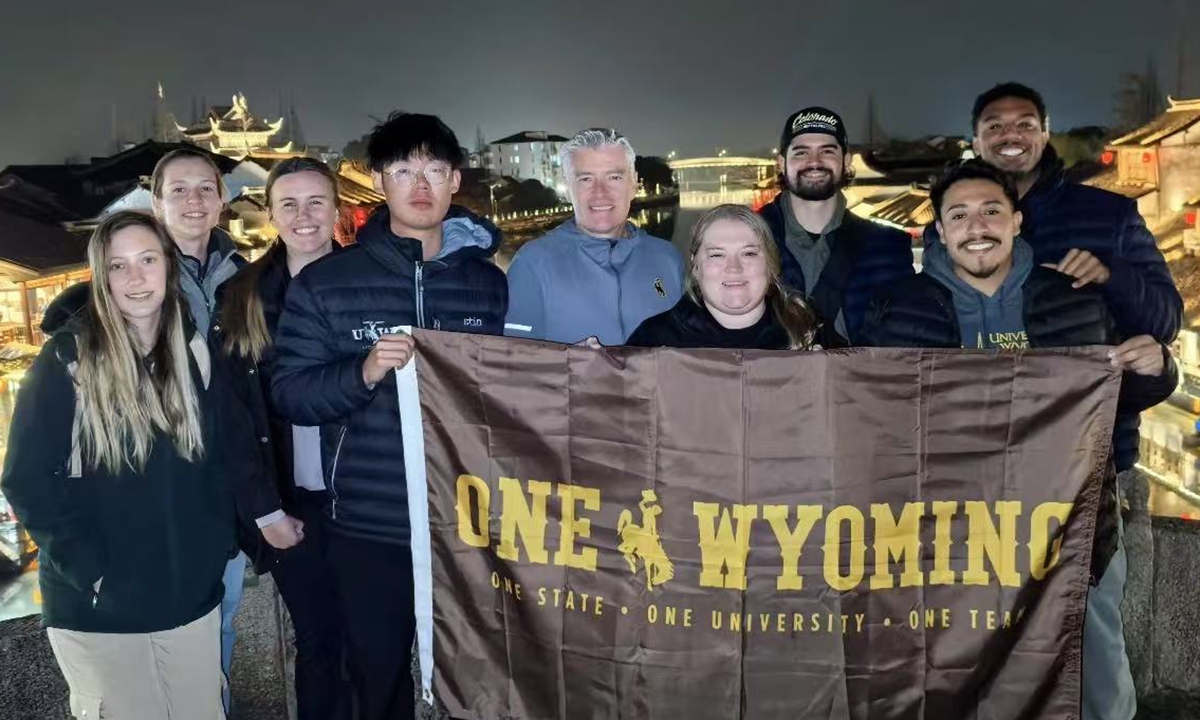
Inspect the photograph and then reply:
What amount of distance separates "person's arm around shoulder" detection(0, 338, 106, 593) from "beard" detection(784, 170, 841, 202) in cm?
253

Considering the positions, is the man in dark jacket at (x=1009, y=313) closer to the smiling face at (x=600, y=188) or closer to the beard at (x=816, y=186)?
Answer: the beard at (x=816, y=186)

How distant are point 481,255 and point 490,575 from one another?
38.8 inches

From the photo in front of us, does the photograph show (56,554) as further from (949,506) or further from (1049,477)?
(1049,477)

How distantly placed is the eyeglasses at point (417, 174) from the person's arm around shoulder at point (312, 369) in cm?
40

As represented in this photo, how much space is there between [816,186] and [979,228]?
845 mm

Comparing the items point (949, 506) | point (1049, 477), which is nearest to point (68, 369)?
point (949, 506)

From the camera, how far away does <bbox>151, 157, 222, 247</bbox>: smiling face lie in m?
3.03

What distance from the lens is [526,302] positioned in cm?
290

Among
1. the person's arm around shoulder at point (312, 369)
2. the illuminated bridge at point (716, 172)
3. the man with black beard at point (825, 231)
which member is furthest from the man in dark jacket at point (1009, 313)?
the illuminated bridge at point (716, 172)

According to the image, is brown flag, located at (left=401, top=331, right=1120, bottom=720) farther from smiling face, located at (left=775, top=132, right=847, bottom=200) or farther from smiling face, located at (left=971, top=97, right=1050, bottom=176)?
smiling face, located at (left=775, top=132, right=847, bottom=200)

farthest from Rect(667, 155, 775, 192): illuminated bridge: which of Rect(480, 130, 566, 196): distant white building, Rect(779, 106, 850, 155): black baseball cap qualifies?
Rect(779, 106, 850, 155): black baseball cap

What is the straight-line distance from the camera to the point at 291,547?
267 centimetres

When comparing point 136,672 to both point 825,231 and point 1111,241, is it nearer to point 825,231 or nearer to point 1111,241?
point 825,231

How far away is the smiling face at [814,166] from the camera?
3369mm
